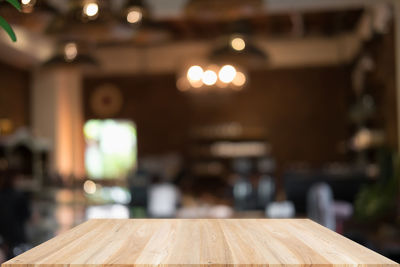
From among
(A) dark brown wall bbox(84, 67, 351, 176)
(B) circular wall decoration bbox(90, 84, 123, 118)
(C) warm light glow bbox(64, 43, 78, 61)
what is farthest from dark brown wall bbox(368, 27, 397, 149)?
(B) circular wall decoration bbox(90, 84, 123, 118)

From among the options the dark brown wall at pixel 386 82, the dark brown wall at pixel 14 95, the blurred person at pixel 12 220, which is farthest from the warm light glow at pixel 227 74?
the blurred person at pixel 12 220

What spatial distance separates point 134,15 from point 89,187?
5.40 meters

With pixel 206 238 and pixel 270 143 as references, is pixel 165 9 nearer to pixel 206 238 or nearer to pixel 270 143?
pixel 270 143

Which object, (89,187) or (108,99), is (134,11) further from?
(108,99)

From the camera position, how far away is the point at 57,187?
8531 millimetres

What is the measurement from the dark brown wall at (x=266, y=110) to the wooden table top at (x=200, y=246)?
38.2 ft

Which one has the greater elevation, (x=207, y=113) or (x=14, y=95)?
(x=14, y=95)

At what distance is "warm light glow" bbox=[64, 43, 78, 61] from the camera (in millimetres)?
5785

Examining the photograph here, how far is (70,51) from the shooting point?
5.82 meters

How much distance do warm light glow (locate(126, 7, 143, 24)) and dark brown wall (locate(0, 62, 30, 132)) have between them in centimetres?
794

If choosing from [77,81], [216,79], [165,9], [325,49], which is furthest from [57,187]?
[325,49]

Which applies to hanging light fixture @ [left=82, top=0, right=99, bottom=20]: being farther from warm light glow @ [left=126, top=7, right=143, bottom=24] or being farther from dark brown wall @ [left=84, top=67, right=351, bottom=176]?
dark brown wall @ [left=84, top=67, right=351, bottom=176]

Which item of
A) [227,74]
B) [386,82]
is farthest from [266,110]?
[386,82]

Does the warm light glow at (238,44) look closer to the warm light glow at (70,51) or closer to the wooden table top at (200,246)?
the warm light glow at (70,51)
